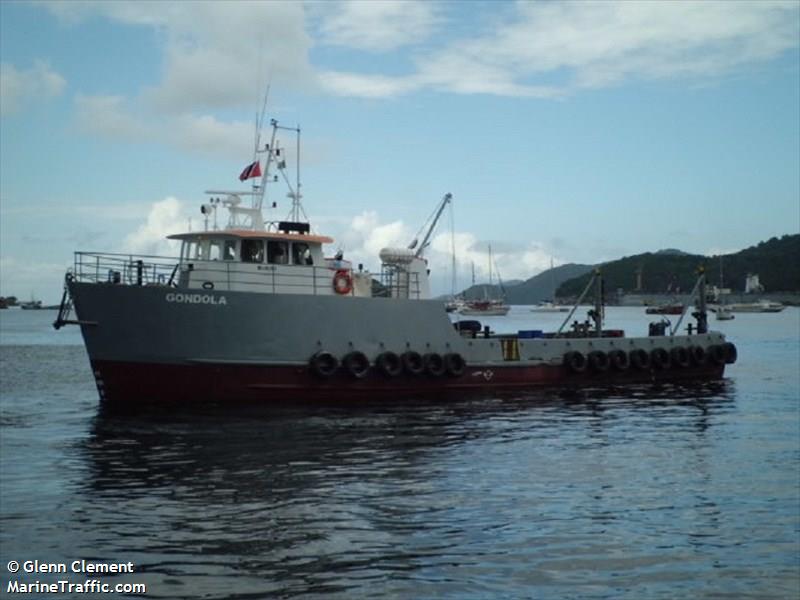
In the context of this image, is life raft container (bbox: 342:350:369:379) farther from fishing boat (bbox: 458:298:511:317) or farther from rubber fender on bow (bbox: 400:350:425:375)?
fishing boat (bbox: 458:298:511:317)

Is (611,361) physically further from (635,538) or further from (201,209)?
(635,538)

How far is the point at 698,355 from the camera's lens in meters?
30.0

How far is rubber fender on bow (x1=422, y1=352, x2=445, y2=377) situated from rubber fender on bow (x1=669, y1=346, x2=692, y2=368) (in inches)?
374

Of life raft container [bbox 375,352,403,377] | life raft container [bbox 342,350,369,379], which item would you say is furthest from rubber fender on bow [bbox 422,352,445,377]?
life raft container [bbox 342,350,369,379]

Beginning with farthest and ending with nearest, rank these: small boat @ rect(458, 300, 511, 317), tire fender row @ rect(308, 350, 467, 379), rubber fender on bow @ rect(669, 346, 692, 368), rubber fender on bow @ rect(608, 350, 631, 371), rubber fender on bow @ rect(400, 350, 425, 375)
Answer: small boat @ rect(458, 300, 511, 317)
rubber fender on bow @ rect(669, 346, 692, 368)
rubber fender on bow @ rect(608, 350, 631, 371)
rubber fender on bow @ rect(400, 350, 425, 375)
tire fender row @ rect(308, 350, 467, 379)

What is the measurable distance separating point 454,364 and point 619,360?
645 cm

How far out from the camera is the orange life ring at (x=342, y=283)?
22.9m

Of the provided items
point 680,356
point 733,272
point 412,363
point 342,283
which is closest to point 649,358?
point 680,356

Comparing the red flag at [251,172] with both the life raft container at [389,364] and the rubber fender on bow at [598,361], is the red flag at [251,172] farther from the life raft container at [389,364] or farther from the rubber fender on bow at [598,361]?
the rubber fender on bow at [598,361]

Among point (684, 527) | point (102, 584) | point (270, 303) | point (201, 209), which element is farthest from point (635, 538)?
point (201, 209)

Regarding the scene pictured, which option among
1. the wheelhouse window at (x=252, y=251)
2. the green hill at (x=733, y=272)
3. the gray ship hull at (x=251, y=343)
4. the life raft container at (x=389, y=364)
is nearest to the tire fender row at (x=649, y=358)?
the gray ship hull at (x=251, y=343)

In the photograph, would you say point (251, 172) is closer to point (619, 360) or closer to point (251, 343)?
point (251, 343)

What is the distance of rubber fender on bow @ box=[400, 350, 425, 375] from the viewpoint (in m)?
23.2

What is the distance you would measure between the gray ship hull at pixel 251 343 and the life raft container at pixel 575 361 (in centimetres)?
310
